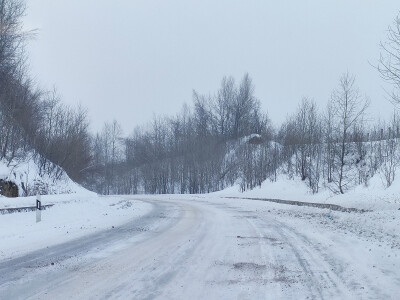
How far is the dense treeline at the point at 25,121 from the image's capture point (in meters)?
31.0

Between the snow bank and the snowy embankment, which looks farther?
the snow bank

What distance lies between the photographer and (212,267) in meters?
8.63

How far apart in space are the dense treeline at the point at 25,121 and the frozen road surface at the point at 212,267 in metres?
20.1

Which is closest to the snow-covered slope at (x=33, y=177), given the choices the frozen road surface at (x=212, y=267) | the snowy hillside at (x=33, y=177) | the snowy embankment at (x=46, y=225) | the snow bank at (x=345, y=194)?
the snowy hillside at (x=33, y=177)

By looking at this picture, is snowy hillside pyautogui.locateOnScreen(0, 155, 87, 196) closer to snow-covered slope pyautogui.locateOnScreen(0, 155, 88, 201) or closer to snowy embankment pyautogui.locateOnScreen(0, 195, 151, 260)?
snow-covered slope pyautogui.locateOnScreen(0, 155, 88, 201)

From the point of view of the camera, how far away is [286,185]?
1889 inches

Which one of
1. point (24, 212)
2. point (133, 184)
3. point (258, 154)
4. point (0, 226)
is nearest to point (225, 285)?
point (0, 226)

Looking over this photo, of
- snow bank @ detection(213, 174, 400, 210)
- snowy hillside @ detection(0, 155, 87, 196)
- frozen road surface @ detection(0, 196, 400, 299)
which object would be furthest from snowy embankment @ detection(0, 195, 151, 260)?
snow bank @ detection(213, 174, 400, 210)

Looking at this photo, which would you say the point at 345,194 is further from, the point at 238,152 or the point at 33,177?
the point at 238,152

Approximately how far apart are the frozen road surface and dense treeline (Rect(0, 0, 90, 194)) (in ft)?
65.8

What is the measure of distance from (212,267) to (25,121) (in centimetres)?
2963

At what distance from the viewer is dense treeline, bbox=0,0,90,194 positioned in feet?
102

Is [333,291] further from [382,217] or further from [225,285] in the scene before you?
[382,217]

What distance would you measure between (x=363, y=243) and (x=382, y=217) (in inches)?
191
